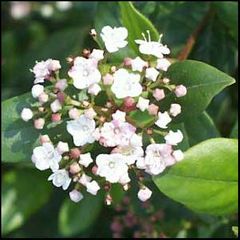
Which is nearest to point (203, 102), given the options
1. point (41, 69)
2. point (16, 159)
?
point (41, 69)

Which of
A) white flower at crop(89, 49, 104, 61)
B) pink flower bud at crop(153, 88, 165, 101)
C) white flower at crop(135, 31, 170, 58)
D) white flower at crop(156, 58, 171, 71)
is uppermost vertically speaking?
white flower at crop(89, 49, 104, 61)

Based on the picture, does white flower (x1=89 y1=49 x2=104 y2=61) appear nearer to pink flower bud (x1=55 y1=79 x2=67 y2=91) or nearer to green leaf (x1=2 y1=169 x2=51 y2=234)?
pink flower bud (x1=55 y1=79 x2=67 y2=91)

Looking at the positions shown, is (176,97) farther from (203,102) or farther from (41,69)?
(41,69)

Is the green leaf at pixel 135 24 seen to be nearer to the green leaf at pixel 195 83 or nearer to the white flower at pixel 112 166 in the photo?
the green leaf at pixel 195 83

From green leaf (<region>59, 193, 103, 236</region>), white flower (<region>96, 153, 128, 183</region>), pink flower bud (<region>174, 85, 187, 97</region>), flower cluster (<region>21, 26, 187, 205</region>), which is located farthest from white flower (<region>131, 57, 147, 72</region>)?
green leaf (<region>59, 193, 103, 236</region>)

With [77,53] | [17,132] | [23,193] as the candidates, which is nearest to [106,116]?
[17,132]

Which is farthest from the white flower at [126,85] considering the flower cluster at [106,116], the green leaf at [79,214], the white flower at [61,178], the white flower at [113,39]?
the green leaf at [79,214]
